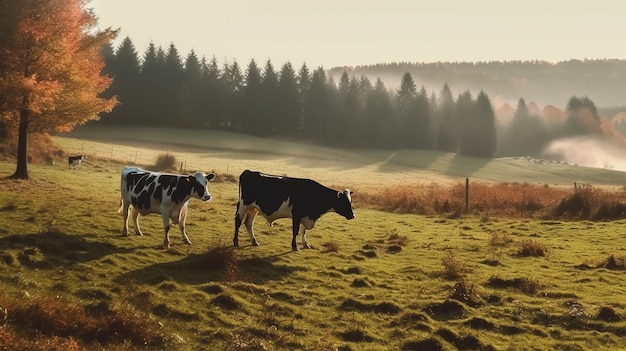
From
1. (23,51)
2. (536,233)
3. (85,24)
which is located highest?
(85,24)

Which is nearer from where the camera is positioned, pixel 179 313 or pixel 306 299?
pixel 179 313

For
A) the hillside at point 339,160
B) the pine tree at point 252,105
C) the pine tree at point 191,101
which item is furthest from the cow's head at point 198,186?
the pine tree at point 252,105

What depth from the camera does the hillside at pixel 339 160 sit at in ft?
220

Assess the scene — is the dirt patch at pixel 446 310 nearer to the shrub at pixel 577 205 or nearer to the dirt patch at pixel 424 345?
the dirt patch at pixel 424 345

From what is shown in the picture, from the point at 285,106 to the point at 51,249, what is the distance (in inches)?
3669

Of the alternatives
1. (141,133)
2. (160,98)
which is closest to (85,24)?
(141,133)

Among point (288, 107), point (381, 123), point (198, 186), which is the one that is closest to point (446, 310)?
point (198, 186)

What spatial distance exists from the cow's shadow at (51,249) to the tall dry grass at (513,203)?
69.3ft

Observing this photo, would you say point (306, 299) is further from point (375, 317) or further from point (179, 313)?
point (179, 313)

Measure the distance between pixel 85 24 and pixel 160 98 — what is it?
72932mm

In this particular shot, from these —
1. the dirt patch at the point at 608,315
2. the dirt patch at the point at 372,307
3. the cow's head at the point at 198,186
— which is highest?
the cow's head at the point at 198,186

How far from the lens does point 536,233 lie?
78.6ft

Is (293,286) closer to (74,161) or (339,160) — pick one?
Answer: (74,161)

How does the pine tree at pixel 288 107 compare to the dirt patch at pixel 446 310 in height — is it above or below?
above
